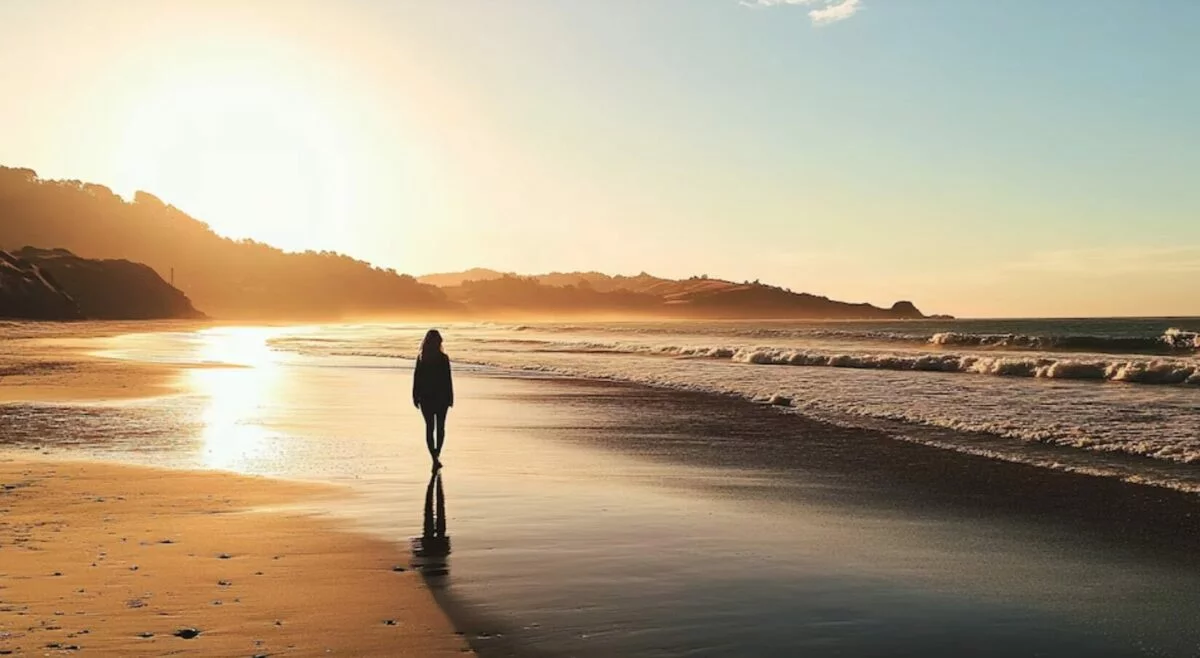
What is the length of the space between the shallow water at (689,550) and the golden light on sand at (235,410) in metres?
0.16

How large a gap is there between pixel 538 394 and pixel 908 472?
1609 cm

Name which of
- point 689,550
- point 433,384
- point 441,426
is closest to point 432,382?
point 433,384

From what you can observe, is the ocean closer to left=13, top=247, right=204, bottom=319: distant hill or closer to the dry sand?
the dry sand

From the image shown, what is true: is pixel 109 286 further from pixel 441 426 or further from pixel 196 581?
pixel 196 581

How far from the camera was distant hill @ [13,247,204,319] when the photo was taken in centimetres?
14588

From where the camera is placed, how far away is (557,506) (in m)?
11.0

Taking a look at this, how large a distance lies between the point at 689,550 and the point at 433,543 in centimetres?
248

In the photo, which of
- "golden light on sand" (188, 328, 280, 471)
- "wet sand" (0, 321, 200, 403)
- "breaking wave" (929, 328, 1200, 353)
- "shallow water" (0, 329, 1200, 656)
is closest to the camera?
"shallow water" (0, 329, 1200, 656)

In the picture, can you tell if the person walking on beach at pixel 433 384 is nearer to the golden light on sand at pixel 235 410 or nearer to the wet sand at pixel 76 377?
the golden light on sand at pixel 235 410

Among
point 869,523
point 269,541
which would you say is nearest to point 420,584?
point 269,541

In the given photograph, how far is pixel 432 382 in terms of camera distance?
14.6 metres

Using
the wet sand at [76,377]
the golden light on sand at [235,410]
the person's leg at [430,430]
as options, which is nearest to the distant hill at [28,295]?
the wet sand at [76,377]

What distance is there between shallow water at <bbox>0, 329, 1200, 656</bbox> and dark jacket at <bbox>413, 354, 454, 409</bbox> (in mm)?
1054

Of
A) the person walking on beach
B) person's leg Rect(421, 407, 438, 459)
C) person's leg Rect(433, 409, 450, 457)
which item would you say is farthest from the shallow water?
the person walking on beach
